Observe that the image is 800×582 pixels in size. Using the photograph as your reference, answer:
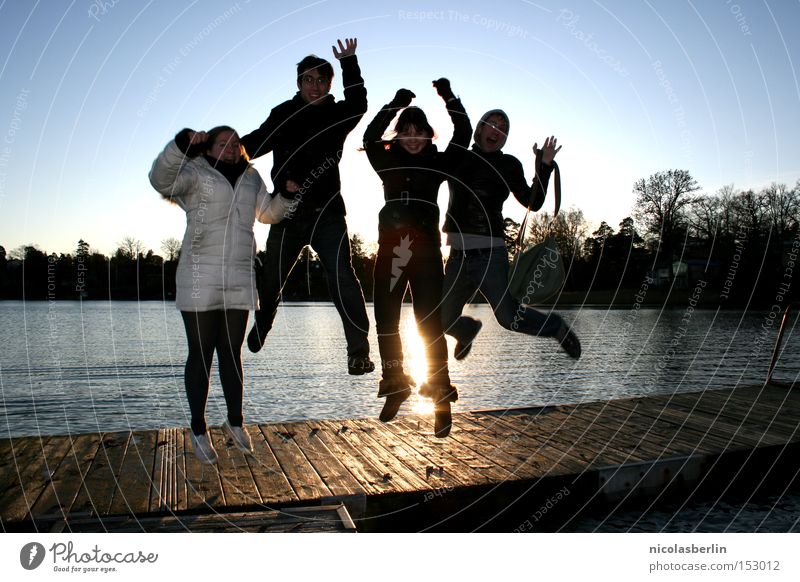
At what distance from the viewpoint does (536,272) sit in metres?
7.09

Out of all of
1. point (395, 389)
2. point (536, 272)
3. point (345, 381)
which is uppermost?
point (536, 272)

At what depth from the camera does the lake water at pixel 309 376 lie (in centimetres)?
1948

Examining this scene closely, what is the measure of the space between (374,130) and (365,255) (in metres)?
2.90

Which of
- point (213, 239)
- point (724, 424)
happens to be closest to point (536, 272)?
point (213, 239)

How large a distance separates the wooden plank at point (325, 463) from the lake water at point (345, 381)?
1.78 metres

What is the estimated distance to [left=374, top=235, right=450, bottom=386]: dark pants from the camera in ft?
21.4

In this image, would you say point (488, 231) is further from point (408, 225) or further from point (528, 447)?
point (528, 447)

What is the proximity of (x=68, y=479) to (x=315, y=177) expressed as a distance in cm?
490

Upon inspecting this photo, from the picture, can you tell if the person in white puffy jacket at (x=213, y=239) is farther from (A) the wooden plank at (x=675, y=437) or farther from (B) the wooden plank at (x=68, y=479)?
(A) the wooden plank at (x=675, y=437)

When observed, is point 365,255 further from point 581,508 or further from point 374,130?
point 581,508

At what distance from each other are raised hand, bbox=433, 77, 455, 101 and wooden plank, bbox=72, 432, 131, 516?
5631 mm

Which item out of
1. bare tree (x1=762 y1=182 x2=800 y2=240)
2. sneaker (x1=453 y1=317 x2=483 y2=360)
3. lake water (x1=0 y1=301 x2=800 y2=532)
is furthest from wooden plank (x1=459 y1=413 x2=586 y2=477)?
bare tree (x1=762 y1=182 x2=800 y2=240)

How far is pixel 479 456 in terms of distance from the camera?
9.59 m
